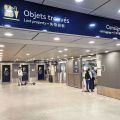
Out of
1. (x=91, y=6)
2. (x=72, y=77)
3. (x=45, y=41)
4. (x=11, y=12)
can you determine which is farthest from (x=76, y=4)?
(x=72, y=77)

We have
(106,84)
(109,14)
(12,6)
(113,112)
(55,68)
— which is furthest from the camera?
(55,68)

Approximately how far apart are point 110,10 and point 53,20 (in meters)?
1.34

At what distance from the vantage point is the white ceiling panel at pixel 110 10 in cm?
368

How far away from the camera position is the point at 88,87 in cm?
1209

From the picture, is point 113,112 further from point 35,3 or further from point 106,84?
point 35,3

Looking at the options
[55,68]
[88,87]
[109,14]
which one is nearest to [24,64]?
[55,68]

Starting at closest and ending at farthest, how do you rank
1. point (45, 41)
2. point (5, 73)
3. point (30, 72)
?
point (45, 41)
point (5, 73)
point (30, 72)

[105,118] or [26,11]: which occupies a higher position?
[26,11]

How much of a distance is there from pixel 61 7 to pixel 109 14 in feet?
4.16

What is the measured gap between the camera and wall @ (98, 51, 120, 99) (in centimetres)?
882

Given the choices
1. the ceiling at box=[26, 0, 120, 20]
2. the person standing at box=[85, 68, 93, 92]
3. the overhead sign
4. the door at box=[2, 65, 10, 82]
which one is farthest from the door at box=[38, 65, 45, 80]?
the ceiling at box=[26, 0, 120, 20]

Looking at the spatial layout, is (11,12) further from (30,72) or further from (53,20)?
(30,72)

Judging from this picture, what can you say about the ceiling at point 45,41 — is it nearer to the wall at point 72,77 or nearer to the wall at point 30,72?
the wall at point 72,77

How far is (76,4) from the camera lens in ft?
12.2
